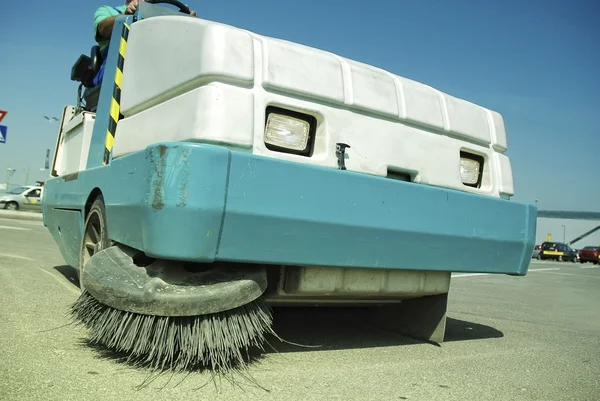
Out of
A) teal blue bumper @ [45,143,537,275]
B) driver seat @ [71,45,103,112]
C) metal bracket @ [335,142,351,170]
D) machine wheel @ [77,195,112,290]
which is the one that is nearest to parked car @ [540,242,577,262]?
teal blue bumper @ [45,143,537,275]

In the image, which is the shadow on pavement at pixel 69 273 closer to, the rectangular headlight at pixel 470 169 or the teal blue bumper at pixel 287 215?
the teal blue bumper at pixel 287 215

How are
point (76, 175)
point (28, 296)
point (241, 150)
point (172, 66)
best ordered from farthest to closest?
1. point (28, 296)
2. point (76, 175)
3. point (172, 66)
4. point (241, 150)

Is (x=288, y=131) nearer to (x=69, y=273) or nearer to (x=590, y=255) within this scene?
(x=69, y=273)

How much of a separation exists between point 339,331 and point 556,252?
3736 cm

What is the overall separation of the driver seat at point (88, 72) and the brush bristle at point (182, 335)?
7.11 ft

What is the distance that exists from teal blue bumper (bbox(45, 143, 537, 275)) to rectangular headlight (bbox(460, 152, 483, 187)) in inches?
11.3

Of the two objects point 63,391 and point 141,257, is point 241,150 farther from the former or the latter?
point 63,391

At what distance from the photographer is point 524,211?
3.09 metres

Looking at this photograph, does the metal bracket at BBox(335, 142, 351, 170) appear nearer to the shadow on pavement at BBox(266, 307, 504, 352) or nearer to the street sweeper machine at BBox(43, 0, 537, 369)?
the street sweeper machine at BBox(43, 0, 537, 369)

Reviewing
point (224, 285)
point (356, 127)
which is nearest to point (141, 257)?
point (224, 285)

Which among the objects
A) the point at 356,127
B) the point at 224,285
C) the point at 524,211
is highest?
the point at 356,127

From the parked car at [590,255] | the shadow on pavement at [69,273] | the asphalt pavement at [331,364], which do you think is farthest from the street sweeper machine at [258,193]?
the parked car at [590,255]

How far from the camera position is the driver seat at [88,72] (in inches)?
158

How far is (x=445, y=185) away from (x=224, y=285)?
1442 mm
